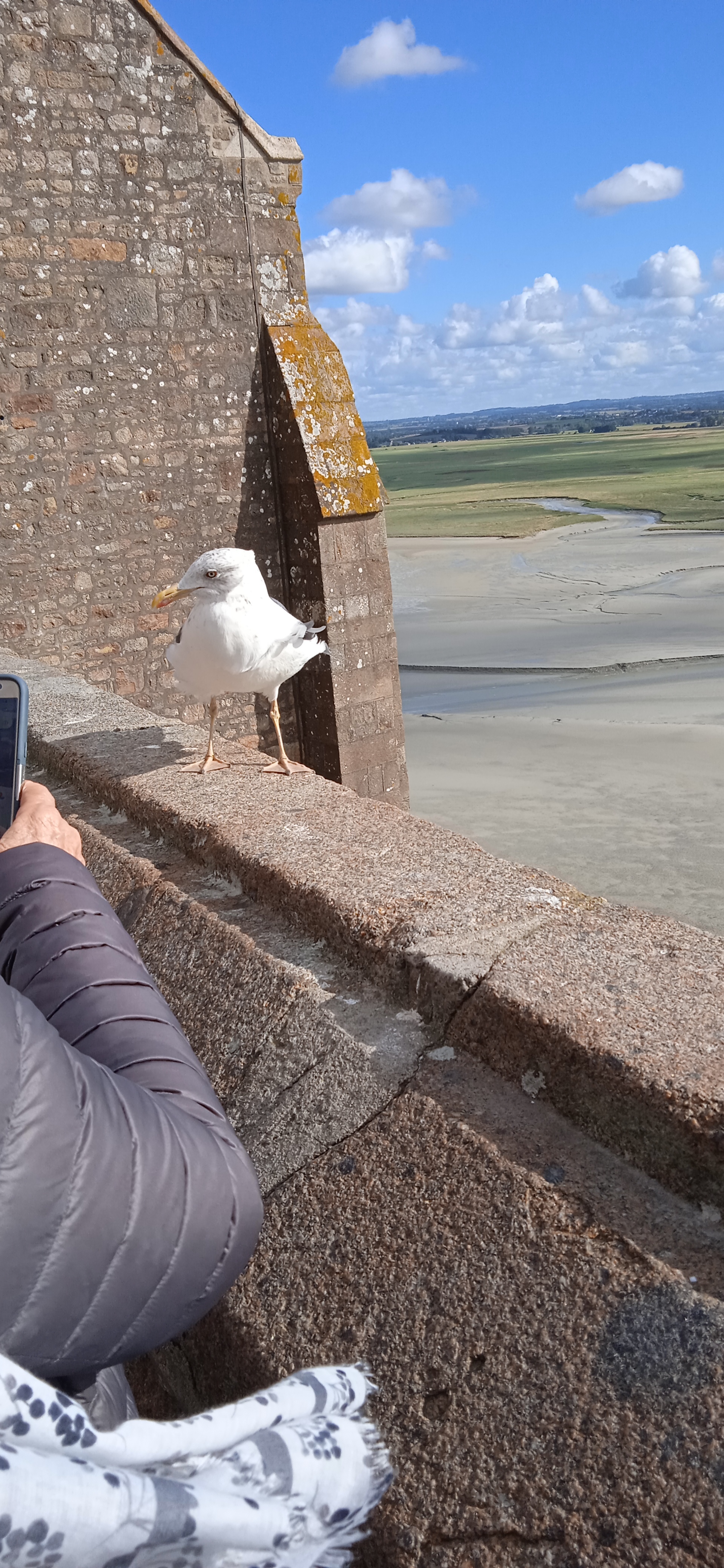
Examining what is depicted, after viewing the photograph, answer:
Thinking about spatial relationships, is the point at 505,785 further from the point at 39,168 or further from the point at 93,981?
the point at 93,981

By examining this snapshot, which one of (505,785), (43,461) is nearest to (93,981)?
(43,461)

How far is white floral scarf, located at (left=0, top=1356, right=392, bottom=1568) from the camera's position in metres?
0.82

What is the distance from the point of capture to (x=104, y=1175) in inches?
38.6

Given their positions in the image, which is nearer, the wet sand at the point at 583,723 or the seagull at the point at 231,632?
the seagull at the point at 231,632

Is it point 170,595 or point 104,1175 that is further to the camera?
point 170,595

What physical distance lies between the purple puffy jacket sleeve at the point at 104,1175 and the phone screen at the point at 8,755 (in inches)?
24.5

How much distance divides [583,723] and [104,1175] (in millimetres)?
13344

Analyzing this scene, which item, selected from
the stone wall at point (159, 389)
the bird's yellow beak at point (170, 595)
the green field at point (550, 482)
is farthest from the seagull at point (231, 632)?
the green field at point (550, 482)

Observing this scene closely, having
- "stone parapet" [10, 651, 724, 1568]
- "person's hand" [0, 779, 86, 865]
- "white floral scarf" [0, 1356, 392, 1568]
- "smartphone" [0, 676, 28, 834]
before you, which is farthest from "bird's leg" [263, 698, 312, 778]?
"white floral scarf" [0, 1356, 392, 1568]

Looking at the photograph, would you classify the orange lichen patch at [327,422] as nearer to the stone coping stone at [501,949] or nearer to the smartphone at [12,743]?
the stone coping stone at [501,949]

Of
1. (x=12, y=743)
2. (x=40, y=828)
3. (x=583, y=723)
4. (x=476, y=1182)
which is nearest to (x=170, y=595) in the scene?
(x=12, y=743)

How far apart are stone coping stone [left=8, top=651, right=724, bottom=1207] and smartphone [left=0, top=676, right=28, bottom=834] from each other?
54cm

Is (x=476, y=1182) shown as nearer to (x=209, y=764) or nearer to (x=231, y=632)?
(x=209, y=764)

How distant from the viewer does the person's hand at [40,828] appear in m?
1.75
